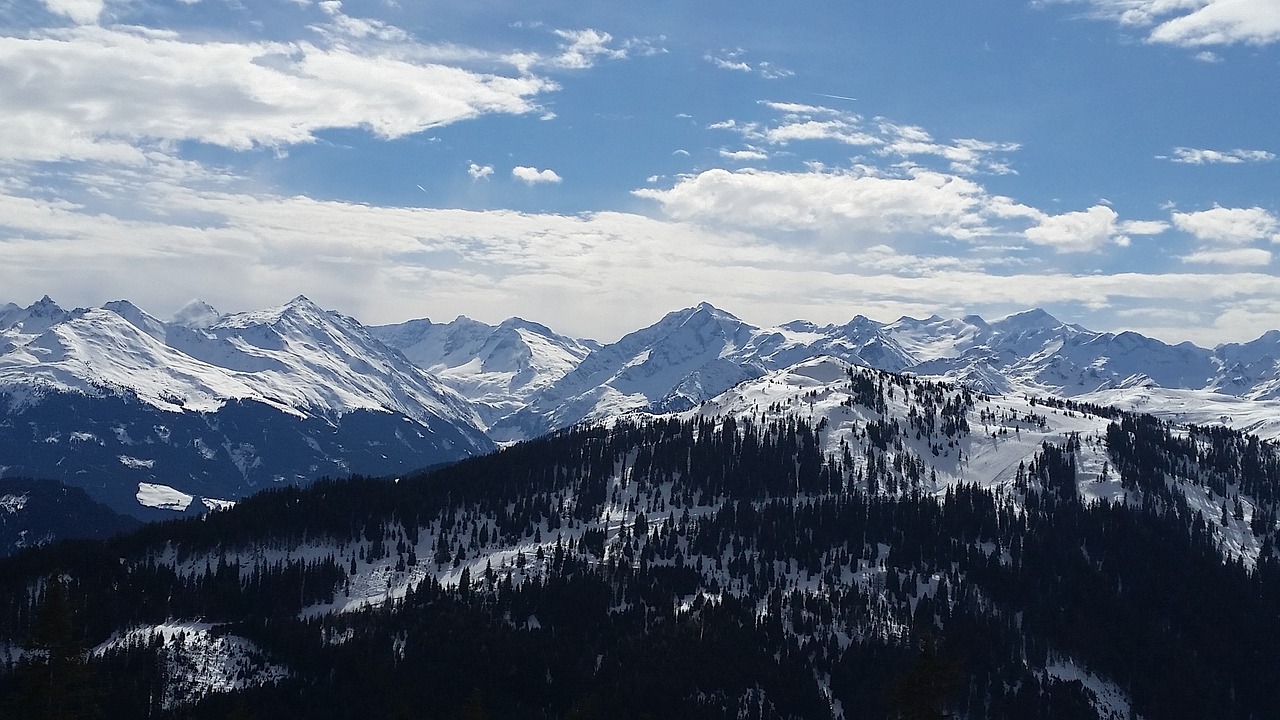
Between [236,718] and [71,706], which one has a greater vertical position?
[71,706]

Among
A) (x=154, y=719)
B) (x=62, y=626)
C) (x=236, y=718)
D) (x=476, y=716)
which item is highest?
(x=62, y=626)

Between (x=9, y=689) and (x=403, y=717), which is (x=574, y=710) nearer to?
(x=403, y=717)

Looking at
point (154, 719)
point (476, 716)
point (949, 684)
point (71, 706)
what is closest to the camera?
point (949, 684)

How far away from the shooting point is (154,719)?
641 ft

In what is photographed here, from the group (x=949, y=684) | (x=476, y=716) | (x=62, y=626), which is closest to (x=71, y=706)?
(x=62, y=626)

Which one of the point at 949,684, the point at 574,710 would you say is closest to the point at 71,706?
A: the point at 574,710

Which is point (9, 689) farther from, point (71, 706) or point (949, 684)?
point (949, 684)

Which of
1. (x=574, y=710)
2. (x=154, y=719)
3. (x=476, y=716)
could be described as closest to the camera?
(x=476, y=716)

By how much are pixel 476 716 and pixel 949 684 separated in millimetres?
39352

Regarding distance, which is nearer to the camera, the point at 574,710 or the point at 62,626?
the point at 62,626

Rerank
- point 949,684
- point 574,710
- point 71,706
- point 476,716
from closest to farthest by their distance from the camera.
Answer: point 949,684 < point 71,706 < point 476,716 < point 574,710

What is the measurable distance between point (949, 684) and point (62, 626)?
2206 inches

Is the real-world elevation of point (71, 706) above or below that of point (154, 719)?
above

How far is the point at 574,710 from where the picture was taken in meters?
99.2
